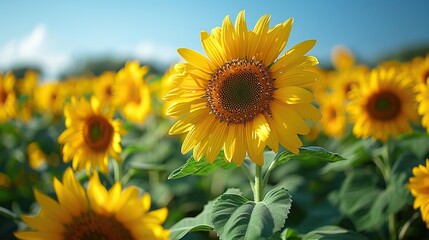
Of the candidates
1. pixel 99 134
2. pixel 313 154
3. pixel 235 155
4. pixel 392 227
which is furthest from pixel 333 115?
pixel 235 155

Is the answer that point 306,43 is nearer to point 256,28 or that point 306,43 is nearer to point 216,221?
point 256,28

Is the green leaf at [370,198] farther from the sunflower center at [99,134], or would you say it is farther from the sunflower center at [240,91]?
the sunflower center at [99,134]

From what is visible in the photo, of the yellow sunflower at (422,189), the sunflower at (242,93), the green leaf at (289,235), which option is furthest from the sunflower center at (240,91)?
the yellow sunflower at (422,189)

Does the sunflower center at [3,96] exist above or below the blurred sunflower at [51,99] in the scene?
above

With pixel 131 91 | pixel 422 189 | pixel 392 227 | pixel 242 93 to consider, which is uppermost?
pixel 242 93

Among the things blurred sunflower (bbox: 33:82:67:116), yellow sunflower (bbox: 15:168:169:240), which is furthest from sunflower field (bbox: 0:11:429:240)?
blurred sunflower (bbox: 33:82:67:116)

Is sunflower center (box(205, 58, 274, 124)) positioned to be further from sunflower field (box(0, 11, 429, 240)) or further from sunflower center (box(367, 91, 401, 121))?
sunflower center (box(367, 91, 401, 121))

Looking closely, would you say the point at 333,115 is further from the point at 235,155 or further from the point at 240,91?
the point at 235,155
